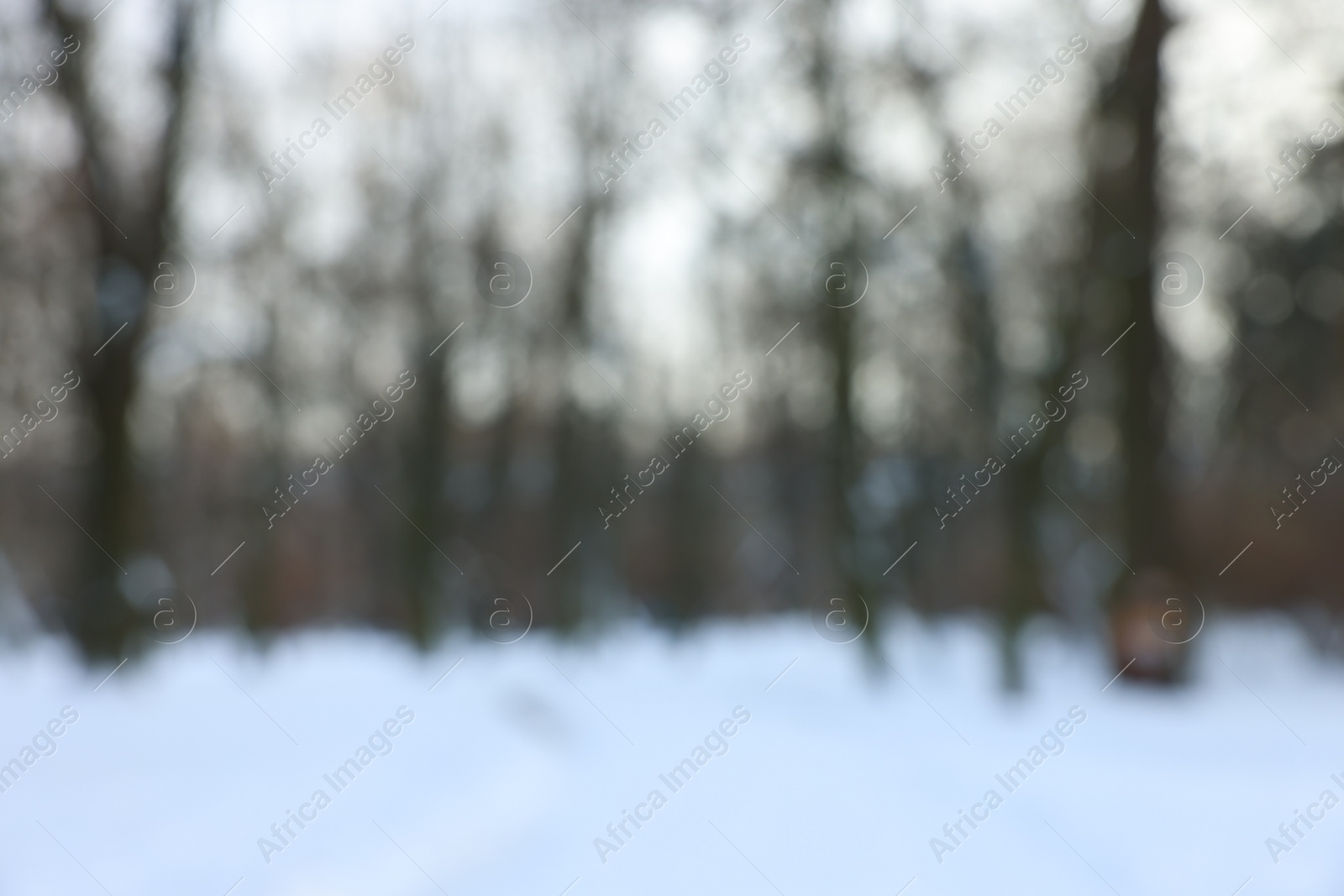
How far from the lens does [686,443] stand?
21.5 meters

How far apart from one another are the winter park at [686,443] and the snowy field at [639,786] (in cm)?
7

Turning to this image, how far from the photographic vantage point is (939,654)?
25.1 metres

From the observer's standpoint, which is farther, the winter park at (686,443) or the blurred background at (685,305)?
the blurred background at (685,305)

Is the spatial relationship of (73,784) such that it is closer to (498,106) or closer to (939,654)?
(498,106)

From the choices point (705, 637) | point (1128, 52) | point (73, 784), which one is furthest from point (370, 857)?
point (705, 637)

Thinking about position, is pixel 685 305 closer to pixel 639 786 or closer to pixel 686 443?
pixel 686 443

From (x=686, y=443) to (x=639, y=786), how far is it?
11826 mm

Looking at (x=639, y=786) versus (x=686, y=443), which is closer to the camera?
(x=639, y=786)

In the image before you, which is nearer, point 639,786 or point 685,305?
point 639,786

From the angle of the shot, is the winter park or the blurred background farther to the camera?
the blurred background

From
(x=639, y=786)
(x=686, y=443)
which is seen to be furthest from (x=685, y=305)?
(x=639, y=786)

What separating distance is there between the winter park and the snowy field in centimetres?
7

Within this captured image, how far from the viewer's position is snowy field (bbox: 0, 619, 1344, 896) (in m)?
7.27

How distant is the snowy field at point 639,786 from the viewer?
286 inches
